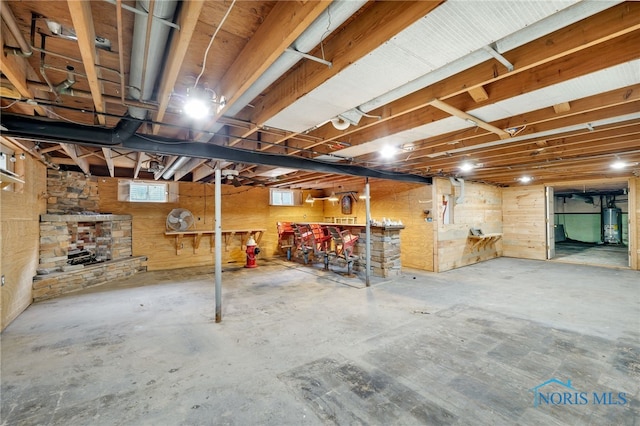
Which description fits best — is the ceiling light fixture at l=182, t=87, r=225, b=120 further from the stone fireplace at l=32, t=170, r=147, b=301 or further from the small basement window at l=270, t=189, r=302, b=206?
the small basement window at l=270, t=189, r=302, b=206

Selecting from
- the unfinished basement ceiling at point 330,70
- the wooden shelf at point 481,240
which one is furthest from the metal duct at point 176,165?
the wooden shelf at point 481,240

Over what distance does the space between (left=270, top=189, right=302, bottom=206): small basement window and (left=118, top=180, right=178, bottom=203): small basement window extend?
112 inches

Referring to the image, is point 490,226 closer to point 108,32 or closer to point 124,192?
point 108,32

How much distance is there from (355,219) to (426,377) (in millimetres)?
6242

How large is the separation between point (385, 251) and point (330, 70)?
442cm

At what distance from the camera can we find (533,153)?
4.17 meters

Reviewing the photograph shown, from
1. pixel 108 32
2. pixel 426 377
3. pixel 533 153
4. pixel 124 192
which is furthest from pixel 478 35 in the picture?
pixel 124 192

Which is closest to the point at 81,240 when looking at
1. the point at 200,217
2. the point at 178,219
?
the point at 178,219

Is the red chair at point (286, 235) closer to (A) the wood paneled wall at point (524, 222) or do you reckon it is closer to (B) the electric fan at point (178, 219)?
(B) the electric fan at point (178, 219)

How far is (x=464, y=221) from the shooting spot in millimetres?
6922

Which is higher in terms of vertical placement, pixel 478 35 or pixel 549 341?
pixel 478 35

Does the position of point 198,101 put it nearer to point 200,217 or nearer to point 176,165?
point 176,165

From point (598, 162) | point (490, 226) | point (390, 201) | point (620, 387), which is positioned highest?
point (598, 162)

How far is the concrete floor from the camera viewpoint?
72.9 inches
